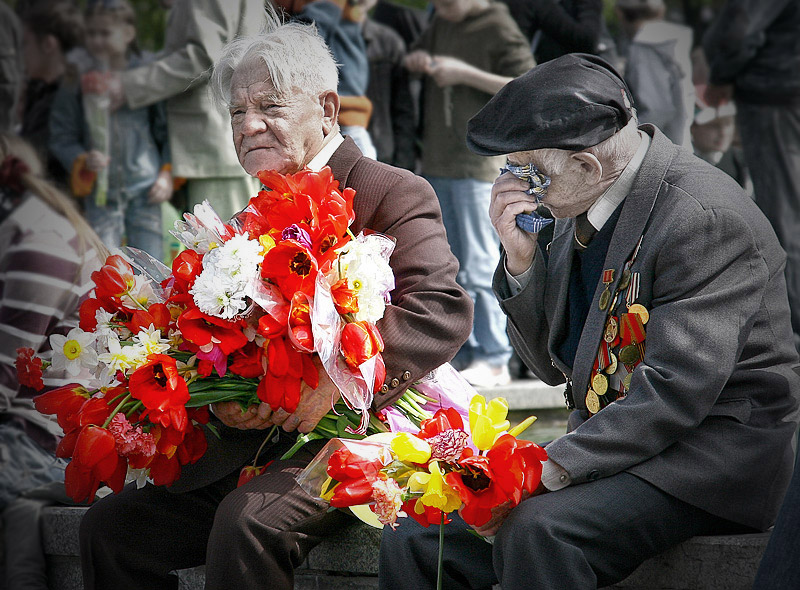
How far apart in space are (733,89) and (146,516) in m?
4.90

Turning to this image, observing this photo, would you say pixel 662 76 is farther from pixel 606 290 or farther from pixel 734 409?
pixel 734 409

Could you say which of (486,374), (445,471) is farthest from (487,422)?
(486,374)

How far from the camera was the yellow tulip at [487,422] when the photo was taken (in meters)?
2.33

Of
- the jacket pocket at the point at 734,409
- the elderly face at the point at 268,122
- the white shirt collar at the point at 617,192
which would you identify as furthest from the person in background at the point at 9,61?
the jacket pocket at the point at 734,409

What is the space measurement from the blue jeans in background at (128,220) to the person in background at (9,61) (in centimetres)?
71

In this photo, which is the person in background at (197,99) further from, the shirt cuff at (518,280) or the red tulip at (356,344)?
the red tulip at (356,344)

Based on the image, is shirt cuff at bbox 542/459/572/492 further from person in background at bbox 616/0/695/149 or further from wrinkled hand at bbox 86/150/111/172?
wrinkled hand at bbox 86/150/111/172

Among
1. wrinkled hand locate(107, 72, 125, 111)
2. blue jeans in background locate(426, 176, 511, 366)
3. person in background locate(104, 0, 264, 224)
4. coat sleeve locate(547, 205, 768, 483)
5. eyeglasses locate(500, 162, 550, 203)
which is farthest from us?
wrinkled hand locate(107, 72, 125, 111)

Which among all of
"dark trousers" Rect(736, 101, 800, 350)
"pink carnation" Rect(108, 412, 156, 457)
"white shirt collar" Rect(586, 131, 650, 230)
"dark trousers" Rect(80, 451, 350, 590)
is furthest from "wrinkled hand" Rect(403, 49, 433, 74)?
"pink carnation" Rect(108, 412, 156, 457)

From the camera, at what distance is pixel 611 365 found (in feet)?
8.70

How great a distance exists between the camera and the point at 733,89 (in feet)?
21.1

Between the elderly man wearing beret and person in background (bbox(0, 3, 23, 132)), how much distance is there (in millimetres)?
4279

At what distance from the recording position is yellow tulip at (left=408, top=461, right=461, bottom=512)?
2.25 m

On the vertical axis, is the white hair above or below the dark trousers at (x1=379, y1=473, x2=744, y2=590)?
above
